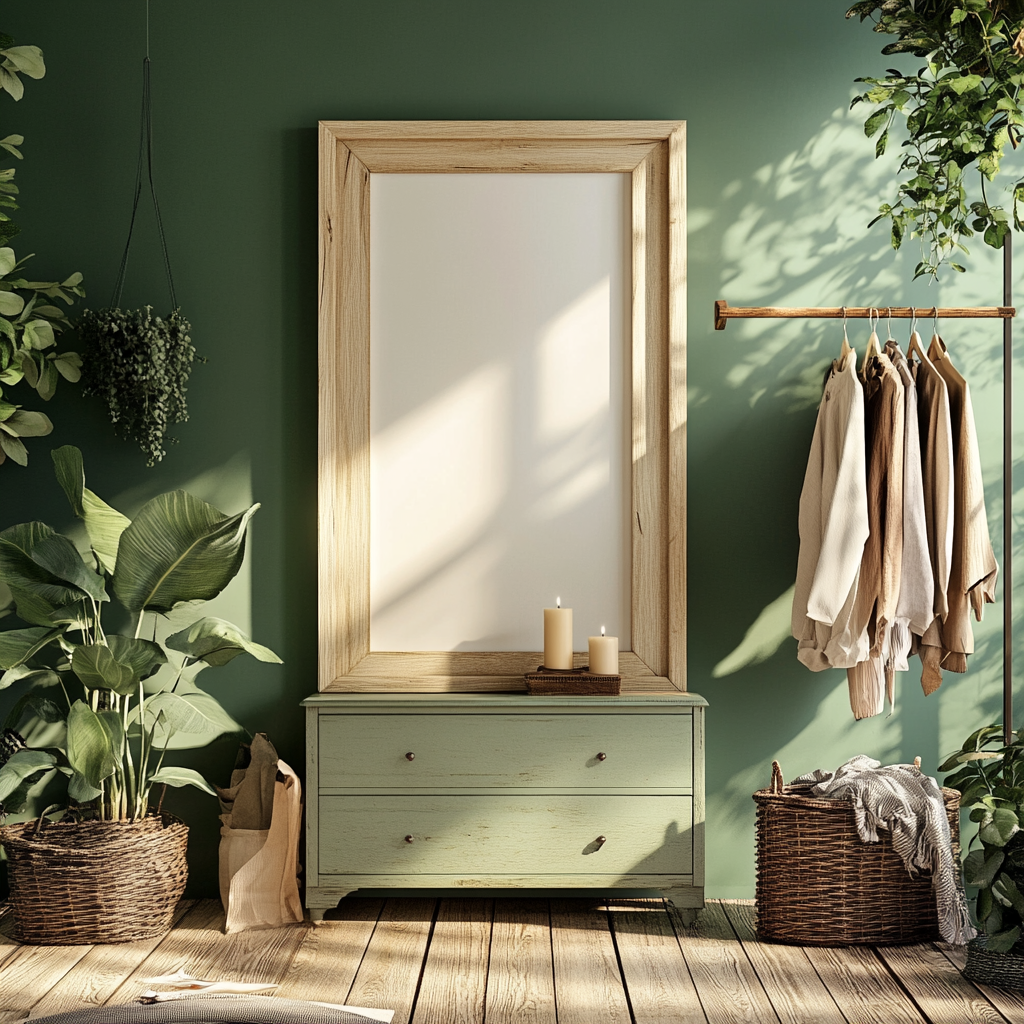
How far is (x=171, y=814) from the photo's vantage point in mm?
2932

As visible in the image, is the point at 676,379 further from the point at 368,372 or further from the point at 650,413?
the point at 368,372

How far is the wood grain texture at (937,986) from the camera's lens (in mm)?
2166

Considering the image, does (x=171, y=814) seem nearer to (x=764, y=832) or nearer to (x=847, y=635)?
(x=764, y=832)

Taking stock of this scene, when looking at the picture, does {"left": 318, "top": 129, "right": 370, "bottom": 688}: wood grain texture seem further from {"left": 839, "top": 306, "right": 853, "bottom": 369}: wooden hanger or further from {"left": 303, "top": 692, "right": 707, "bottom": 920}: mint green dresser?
{"left": 839, "top": 306, "right": 853, "bottom": 369}: wooden hanger

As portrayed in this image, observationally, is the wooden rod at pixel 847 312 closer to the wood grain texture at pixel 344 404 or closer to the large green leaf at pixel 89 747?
the wood grain texture at pixel 344 404

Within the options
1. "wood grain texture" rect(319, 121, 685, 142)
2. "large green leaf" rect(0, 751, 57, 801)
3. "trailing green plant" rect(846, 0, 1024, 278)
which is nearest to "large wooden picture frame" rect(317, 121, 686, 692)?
"wood grain texture" rect(319, 121, 685, 142)

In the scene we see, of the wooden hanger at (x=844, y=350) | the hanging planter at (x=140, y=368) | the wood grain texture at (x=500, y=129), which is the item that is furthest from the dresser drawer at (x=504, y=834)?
the wood grain texture at (x=500, y=129)

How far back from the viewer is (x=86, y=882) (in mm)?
2564

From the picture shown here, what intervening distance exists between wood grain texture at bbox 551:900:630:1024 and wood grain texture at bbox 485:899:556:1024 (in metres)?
0.02

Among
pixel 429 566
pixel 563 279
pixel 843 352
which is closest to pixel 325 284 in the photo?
pixel 563 279

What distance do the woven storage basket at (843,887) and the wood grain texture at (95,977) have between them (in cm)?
165

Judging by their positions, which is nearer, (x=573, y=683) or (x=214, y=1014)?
(x=214, y=1014)

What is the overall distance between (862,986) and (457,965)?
96 centimetres

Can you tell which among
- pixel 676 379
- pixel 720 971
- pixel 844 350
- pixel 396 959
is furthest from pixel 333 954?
pixel 844 350
